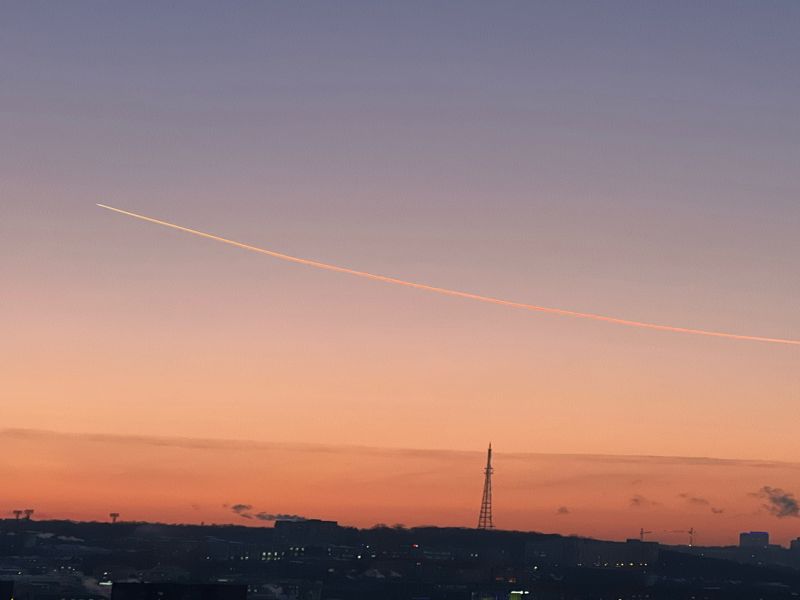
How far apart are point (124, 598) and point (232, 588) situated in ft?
53.4

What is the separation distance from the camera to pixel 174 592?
182250 millimetres

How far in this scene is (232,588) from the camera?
189 metres

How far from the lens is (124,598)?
184875 millimetres

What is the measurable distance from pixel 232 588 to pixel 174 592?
34.2ft

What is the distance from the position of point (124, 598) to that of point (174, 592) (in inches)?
338
